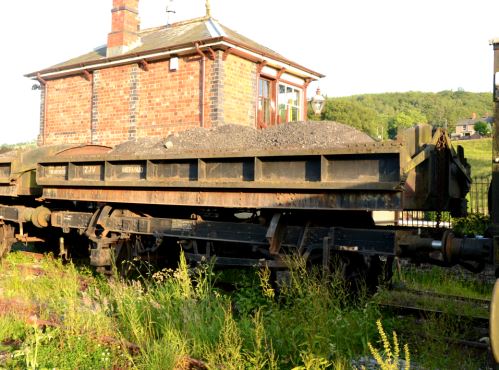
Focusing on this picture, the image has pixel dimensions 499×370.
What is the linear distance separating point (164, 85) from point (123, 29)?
3398 millimetres

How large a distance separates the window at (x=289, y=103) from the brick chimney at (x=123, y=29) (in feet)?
20.1

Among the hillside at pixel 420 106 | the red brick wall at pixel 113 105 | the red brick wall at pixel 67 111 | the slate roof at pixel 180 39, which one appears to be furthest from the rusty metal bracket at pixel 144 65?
the hillside at pixel 420 106

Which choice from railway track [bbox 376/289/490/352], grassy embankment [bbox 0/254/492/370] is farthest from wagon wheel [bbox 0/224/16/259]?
railway track [bbox 376/289/490/352]

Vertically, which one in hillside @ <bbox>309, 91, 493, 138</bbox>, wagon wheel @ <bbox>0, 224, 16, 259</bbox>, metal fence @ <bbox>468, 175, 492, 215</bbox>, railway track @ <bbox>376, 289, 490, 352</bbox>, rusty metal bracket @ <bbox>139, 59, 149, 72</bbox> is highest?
hillside @ <bbox>309, 91, 493, 138</bbox>

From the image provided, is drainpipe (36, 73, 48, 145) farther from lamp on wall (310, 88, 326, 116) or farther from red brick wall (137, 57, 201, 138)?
lamp on wall (310, 88, 326, 116)

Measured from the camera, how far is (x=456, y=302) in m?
Answer: 5.95

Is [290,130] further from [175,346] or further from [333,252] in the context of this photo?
[175,346]

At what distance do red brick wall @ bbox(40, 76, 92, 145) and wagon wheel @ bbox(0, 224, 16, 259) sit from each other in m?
10.3

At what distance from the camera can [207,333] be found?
4547mm

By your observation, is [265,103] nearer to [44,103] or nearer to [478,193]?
[478,193]

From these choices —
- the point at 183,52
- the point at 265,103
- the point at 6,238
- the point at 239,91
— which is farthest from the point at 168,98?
the point at 6,238

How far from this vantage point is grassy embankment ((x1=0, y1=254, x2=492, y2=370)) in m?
3.99

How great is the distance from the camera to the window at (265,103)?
18.4m

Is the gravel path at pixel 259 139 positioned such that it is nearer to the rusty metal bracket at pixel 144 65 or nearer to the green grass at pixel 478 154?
the rusty metal bracket at pixel 144 65
